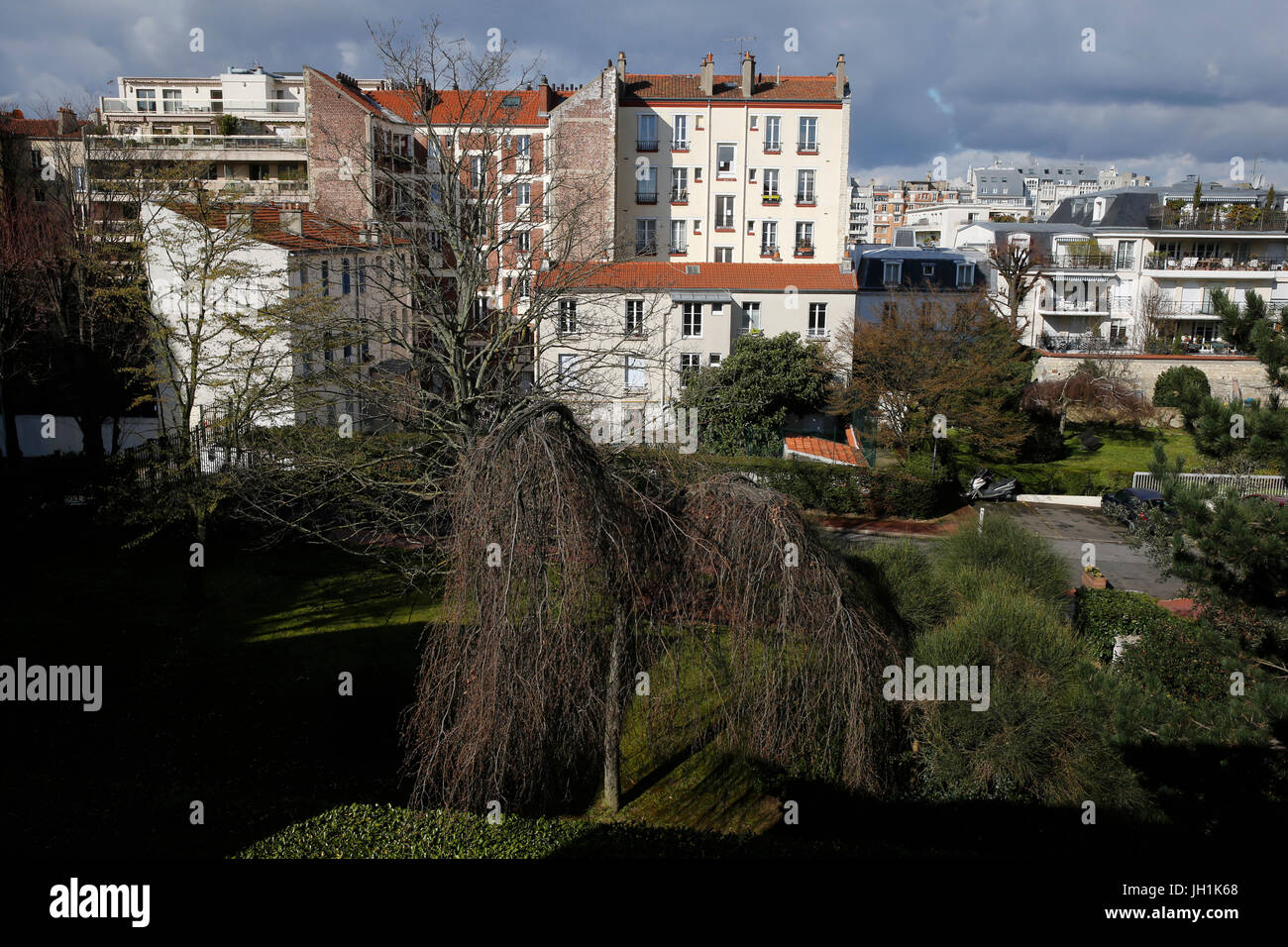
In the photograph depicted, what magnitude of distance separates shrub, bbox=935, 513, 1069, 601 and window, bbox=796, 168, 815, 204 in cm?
2986

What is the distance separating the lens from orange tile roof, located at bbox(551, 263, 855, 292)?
3856 centimetres

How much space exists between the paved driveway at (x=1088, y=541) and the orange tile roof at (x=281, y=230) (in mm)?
16900

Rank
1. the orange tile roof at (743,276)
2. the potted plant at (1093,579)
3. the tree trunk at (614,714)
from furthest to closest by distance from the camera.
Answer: the orange tile roof at (743,276) → the potted plant at (1093,579) → the tree trunk at (614,714)

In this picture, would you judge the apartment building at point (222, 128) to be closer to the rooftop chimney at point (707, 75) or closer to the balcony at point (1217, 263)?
the rooftop chimney at point (707, 75)

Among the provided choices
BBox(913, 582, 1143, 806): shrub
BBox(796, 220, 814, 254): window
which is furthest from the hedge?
BBox(913, 582, 1143, 806): shrub

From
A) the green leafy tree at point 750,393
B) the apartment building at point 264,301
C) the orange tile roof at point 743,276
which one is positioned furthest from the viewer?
the orange tile roof at point 743,276

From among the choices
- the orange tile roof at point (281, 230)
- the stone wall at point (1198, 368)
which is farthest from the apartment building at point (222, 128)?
the stone wall at point (1198, 368)

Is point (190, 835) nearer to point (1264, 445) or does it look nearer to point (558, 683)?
point (558, 683)

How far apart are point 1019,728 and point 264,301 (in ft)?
65.9

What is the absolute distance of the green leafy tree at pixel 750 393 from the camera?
34500 millimetres

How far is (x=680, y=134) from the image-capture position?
43531 millimetres

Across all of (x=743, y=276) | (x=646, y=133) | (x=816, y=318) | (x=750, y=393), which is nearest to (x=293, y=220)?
(x=750, y=393)

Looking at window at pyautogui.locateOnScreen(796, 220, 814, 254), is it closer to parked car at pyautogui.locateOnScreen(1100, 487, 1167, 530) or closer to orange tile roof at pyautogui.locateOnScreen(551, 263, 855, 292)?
orange tile roof at pyautogui.locateOnScreen(551, 263, 855, 292)

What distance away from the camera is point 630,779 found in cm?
1250
